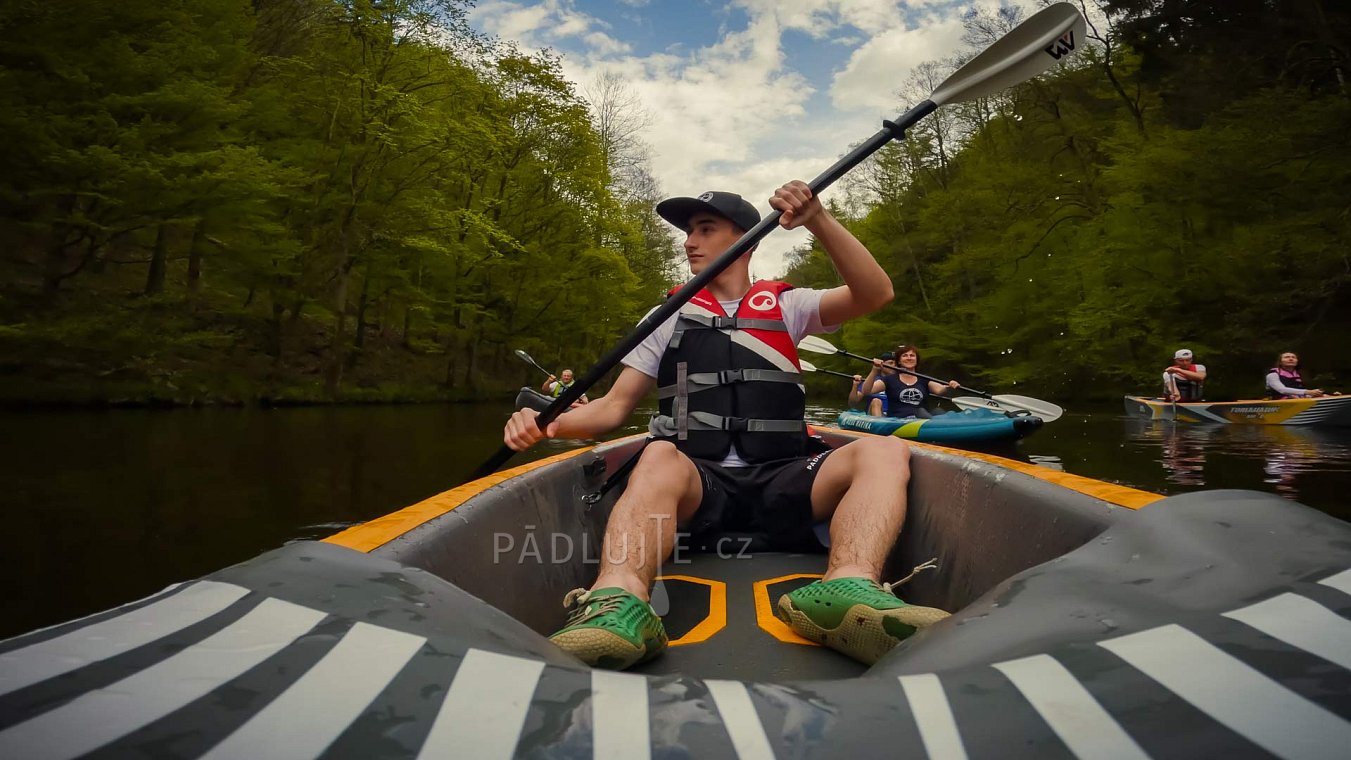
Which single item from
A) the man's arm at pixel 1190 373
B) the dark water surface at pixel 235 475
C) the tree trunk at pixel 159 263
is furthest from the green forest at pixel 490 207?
the dark water surface at pixel 235 475

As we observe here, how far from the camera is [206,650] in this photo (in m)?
0.63

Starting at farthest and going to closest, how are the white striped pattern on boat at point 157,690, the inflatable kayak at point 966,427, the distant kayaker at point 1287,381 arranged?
the distant kayaker at point 1287,381, the inflatable kayak at point 966,427, the white striped pattern on boat at point 157,690

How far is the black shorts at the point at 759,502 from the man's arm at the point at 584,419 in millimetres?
263

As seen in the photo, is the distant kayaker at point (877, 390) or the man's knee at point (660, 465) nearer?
the man's knee at point (660, 465)

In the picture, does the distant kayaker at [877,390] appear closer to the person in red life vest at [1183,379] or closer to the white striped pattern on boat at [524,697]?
the person in red life vest at [1183,379]

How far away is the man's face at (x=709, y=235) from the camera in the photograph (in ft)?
7.50

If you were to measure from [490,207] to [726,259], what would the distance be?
692 inches

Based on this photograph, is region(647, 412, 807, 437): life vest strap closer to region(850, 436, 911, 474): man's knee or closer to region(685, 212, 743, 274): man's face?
region(850, 436, 911, 474): man's knee

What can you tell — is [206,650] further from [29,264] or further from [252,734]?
[29,264]

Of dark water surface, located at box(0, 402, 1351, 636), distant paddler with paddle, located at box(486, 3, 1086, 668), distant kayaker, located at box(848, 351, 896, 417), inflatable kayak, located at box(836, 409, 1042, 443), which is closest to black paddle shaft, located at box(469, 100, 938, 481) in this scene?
distant paddler with paddle, located at box(486, 3, 1086, 668)

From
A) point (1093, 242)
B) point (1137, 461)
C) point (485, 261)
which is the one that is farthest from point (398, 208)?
point (1093, 242)

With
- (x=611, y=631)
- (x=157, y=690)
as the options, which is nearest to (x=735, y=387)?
(x=611, y=631)

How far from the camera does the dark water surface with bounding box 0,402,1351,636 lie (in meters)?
2.94

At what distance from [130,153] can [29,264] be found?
404 cm
